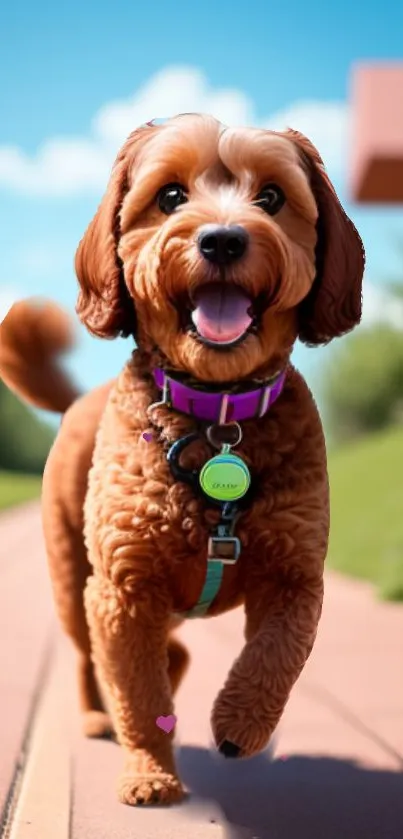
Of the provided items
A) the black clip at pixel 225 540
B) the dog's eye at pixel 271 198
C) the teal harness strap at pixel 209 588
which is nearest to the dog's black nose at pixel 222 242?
the dog's eye at pixel 271 198

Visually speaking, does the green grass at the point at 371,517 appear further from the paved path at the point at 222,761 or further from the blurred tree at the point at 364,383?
the blurred tree at the point at 364,383

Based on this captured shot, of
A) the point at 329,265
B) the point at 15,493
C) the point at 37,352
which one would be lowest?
the point at 37,352

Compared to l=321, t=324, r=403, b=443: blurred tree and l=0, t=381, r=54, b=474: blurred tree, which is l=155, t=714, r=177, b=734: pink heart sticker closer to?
l=321, t=324, r=403, b=443: blurred tree

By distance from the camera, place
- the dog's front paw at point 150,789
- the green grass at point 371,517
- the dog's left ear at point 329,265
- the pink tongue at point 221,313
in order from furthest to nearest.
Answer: the green grass at point 371,517 < the dog's front paw at point 150,789 < the dog's left ear at point 329,265 < the pink tongue at point 221,313

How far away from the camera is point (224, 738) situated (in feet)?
10.1

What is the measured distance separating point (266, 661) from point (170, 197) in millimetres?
1242

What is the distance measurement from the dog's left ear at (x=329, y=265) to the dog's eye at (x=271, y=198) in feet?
0.57

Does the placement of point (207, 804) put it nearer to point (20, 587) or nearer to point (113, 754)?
point (113, 754)

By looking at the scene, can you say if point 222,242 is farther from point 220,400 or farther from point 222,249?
point 220,400

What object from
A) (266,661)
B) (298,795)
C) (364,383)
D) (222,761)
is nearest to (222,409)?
(266,661)

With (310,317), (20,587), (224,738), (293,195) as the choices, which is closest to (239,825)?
(224,738)

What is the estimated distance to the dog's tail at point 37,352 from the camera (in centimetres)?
421

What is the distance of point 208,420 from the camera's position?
10.7 feet

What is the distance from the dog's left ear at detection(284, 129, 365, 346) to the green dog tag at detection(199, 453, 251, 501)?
0.45 m
